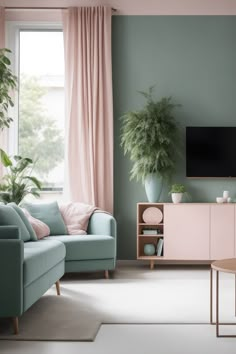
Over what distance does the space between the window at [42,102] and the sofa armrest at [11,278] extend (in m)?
3.16

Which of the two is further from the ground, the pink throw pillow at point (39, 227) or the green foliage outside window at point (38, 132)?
the green foliage outside window at point (38, 132)

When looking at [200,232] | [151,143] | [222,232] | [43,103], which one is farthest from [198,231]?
[43,103]

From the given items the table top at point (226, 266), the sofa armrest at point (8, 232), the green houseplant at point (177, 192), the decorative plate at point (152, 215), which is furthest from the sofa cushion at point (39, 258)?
the green houseplant at point (177, 192)

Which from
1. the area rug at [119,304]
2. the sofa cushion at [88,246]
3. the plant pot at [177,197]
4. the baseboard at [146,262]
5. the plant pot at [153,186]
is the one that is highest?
the plant pot at [153,186]

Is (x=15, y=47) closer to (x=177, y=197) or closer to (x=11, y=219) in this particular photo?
(x=177, y=197)

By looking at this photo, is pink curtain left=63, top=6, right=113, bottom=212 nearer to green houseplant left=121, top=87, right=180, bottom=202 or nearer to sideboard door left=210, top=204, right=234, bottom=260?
green houseplant left=121, top=87, right=180, bottom=202

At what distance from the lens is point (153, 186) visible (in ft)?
20.1

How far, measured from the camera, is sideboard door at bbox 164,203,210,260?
5965 mm

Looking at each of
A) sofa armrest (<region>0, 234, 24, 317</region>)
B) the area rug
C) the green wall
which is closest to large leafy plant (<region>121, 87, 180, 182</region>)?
the green wall

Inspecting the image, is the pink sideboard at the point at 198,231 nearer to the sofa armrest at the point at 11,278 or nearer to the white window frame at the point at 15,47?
the white window frame at the point at 15,47

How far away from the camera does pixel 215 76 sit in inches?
252

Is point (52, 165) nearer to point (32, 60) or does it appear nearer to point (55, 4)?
point (32, 60)

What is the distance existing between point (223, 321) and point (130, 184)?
2905 mm

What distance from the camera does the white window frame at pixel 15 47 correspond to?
21.3 ft
